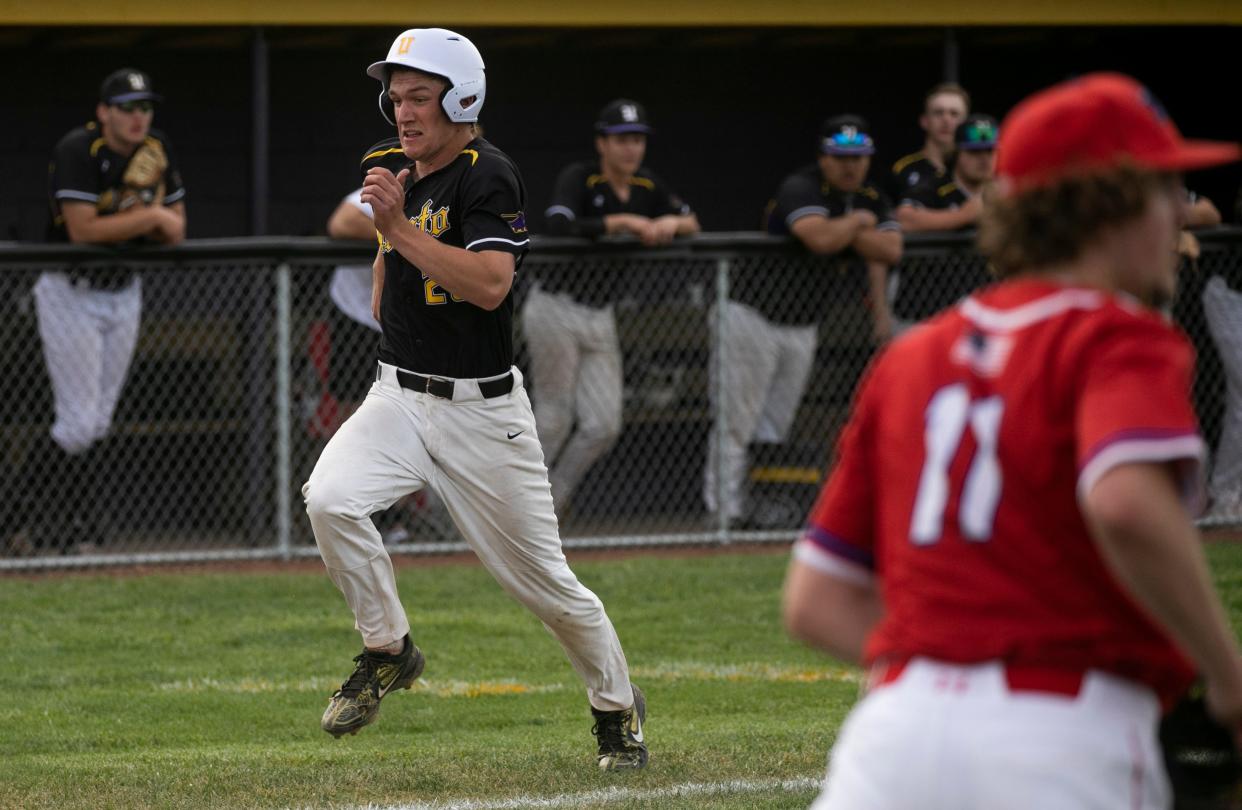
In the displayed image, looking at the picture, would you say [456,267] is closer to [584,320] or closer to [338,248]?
[338,248]

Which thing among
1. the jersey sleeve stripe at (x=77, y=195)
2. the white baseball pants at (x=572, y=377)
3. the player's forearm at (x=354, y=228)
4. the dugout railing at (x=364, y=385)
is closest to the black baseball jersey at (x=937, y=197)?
the dugout railing at (x=364, y=385)

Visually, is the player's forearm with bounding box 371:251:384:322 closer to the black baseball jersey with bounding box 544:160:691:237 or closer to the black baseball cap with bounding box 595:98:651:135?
the black baseball jersey with bounding box 544:160:691:237

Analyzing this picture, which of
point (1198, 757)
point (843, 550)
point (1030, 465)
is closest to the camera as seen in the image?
point (1030, 465)

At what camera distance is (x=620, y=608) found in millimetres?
8781

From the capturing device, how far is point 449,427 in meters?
5.61

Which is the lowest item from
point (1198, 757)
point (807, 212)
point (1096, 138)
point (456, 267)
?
point (807, 212)

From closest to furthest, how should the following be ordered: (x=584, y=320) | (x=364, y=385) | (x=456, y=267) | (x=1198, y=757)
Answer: (x=1198, y=757), (x=456, y=267), (x=364, y=385), (x=584, y=320)

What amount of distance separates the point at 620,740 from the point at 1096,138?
372cm

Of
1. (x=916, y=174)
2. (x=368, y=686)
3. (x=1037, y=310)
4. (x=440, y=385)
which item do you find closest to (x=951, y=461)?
(x=1037, y=310)

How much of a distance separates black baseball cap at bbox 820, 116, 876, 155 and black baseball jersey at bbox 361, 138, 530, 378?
4.42 metres

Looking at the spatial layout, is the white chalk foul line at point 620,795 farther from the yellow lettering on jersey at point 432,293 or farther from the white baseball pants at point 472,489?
the yellow lettering on jersey at point 432,293

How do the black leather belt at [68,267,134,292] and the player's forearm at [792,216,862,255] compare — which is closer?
the black leather belt at [68,267,134,292]

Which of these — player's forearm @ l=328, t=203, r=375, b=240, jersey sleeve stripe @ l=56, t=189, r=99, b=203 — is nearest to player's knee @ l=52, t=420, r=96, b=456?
jersey sleeve stripe @ l=56, t=189, r=99, b=203

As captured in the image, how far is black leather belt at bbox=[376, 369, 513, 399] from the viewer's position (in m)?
5.61
